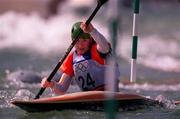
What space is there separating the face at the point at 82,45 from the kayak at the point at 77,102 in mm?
514

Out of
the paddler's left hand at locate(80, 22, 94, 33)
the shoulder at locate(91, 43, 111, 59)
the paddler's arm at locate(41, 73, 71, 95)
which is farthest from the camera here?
the paddler's arm at locate(41, 73, 71, 95)

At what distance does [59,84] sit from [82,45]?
0.50 metres

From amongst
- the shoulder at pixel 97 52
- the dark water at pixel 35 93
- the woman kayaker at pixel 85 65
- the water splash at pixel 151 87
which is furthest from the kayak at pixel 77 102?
the water splash at pixel 151 87

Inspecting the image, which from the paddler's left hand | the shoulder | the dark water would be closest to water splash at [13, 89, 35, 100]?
the dark water

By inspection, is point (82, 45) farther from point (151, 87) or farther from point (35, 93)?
point (151, 87)

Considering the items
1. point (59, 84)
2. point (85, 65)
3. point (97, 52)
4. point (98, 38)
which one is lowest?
point (59, 84)

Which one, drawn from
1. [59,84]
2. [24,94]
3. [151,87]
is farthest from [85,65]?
[151,87]

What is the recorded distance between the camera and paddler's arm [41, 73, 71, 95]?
7442 millimetres

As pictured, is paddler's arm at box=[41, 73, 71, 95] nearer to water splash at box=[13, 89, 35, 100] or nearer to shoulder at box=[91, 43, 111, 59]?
shoulder at box=[91, 43, 111, 59]

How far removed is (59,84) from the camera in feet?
24.8

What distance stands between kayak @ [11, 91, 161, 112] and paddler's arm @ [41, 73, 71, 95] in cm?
43

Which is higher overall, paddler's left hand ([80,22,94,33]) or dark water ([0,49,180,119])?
paddler's left hand ([80,22,94,33])

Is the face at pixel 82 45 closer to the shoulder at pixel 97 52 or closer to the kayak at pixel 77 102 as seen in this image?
the shoulder at pixel 97 52

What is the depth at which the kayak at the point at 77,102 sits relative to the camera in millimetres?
6922
